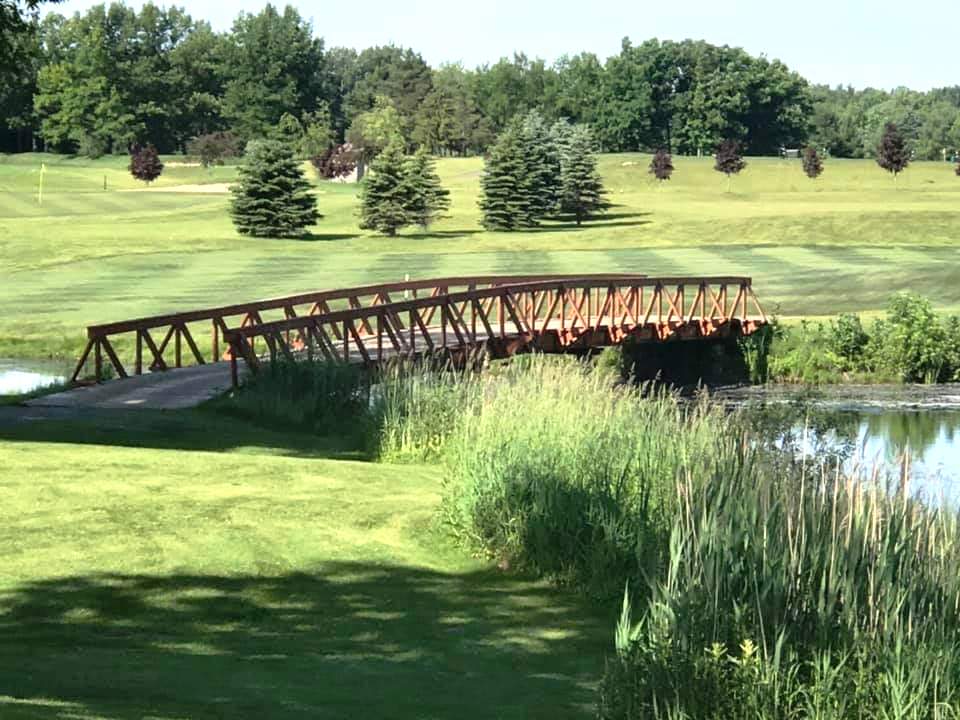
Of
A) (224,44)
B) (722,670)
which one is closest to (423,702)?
(722,670)

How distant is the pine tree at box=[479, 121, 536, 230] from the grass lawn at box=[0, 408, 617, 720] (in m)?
59.8

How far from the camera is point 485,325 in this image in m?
32.2

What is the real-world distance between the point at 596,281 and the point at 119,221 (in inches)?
1861

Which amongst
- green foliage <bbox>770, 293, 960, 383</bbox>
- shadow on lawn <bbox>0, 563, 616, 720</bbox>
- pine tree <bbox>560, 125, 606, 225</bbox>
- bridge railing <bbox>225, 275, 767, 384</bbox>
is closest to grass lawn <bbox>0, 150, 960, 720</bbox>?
shadow on lawn <bbox>0, 563, 616, 720</bbox>

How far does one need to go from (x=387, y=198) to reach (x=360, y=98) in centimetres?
8835

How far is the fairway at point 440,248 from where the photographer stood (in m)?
48.1

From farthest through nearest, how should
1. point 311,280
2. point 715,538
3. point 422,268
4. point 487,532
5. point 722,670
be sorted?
point 422,268, point 311,280, point 487,532, point 715,538, point 722,670

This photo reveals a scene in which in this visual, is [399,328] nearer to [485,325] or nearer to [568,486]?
[485,325]

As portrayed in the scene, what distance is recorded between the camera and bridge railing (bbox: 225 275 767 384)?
26359 mm

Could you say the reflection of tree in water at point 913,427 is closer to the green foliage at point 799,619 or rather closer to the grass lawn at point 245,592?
the grass lawn at point 245,592

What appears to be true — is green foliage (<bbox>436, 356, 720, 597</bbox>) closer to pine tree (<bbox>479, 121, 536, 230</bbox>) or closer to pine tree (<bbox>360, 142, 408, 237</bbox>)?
pine tree (<bbox>360, 142, 408, 237</bbox>)

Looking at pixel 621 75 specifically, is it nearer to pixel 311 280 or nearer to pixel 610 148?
pixel 610 148

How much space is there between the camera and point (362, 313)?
2812 cm

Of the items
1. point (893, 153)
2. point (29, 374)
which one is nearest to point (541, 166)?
point (893, 153)
